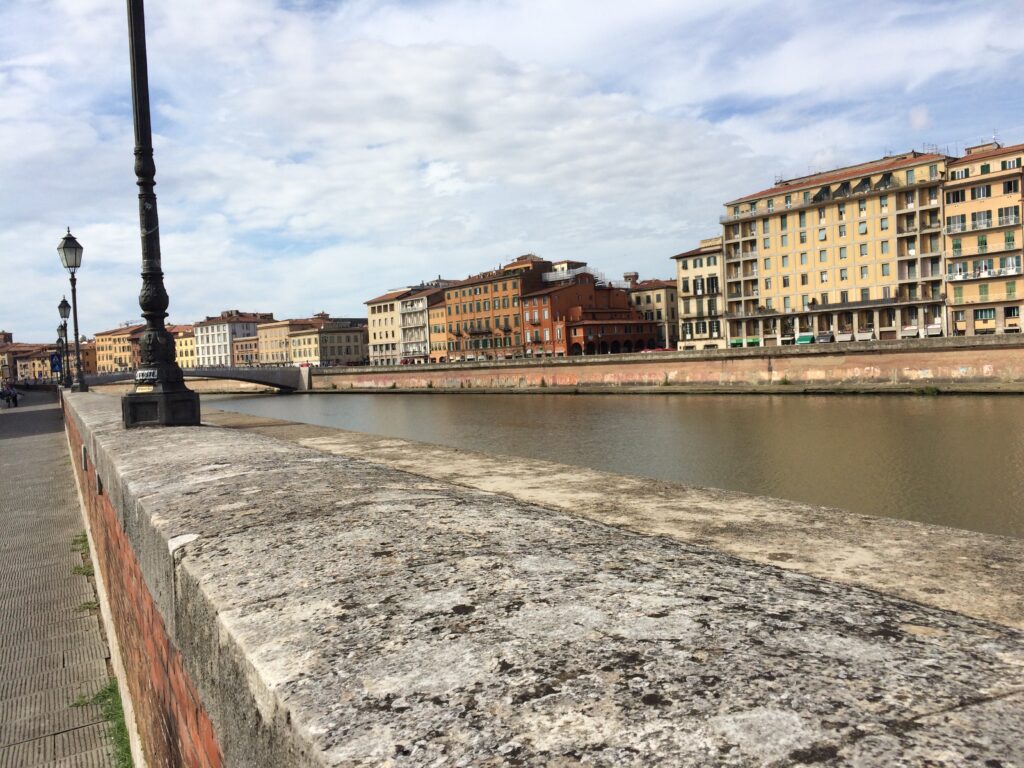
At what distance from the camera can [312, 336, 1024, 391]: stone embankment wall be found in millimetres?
39344

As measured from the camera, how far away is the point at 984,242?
5603 centimetres

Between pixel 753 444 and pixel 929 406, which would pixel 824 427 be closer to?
pixel 753 444

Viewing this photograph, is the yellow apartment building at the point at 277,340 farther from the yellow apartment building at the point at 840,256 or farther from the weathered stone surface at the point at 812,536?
the weathered stone surface at the point at 812,536

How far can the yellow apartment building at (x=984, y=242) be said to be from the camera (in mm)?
55031

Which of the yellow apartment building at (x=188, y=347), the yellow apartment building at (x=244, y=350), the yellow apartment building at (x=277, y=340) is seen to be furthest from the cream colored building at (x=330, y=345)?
the yellow apartment building at (x=188, y=347)

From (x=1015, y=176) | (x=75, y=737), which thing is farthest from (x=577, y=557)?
(x=1015, y=176)

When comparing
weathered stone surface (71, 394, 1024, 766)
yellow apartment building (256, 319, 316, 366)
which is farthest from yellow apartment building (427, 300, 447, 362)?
weathered stone surface (71, 394, 1024, 766)

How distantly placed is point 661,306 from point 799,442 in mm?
64799

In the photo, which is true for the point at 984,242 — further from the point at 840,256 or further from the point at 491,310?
the point at 491,310

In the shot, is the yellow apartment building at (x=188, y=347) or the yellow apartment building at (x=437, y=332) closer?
the yellow apartment building at (x=437, y=332)

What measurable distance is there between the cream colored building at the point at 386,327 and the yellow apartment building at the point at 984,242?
222 ft

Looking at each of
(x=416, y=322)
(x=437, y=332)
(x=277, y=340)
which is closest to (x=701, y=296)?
(x=437, y=332)

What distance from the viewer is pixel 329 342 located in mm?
118750

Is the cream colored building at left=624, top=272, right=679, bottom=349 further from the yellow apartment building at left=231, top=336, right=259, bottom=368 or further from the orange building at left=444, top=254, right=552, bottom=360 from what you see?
the yellow apartment building at left=231, top=336, right=259, bottom=368
